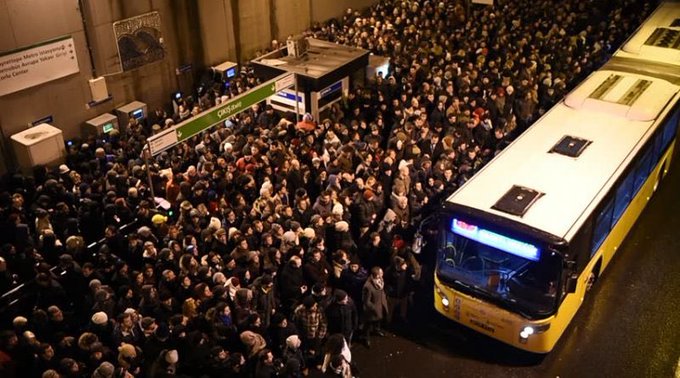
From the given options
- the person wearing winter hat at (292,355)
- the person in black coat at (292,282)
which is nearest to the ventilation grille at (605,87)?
the person in black coat at (292,282)

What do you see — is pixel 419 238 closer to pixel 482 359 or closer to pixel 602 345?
pixel 482 359

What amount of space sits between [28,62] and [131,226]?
5.68m

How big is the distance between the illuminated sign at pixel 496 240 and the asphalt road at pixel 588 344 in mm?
2179

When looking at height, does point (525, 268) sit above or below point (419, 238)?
above

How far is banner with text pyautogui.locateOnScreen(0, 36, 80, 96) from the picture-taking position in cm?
1436

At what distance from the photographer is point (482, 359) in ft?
33.9

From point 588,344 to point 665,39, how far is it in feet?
27.8

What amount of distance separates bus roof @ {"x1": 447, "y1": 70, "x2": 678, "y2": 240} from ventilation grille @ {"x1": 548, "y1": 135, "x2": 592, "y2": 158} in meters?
0.05

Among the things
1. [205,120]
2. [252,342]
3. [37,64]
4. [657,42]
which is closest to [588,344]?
[252,342]

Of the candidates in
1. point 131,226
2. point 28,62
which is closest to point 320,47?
point 28,62

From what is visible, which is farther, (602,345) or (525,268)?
(602,345)

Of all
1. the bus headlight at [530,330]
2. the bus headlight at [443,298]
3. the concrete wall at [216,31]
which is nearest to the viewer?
the bus headlight at [530,330]

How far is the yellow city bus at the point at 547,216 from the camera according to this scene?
9016mm

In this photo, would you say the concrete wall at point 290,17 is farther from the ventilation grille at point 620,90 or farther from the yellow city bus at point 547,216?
the yellow city bus at point 547,216
